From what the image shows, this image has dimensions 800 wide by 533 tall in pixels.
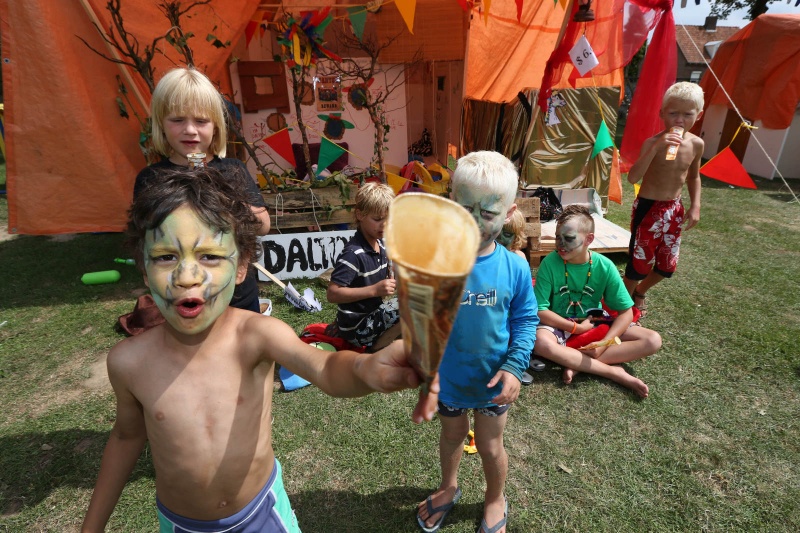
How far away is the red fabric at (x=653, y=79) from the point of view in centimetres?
482

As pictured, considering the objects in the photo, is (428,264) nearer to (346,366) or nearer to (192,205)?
(346,366)

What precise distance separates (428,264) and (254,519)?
117 centimetres

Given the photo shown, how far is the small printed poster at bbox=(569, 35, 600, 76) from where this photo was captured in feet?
16.6

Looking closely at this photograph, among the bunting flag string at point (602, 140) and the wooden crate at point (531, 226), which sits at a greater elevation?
the bunting flag string at point (602, 140)

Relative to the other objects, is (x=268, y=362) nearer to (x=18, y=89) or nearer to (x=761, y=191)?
(x=18, y=89)

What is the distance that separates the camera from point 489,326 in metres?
1.80

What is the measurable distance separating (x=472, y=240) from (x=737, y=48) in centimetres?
1375

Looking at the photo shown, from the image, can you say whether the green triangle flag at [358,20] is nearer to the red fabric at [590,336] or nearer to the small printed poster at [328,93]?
the small printed poster at [328,93]

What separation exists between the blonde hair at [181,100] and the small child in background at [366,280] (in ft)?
3.59

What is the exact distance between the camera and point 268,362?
1.41m

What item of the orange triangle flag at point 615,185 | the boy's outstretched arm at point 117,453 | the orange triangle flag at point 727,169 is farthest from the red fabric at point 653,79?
the boy's outstretched arm at point 117,453

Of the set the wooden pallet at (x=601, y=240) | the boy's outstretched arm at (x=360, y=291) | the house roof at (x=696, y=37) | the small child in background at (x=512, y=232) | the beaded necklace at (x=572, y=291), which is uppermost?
the house roof at (x=696, y=37)

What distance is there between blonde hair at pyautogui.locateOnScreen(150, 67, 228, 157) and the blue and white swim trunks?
1.66 metres

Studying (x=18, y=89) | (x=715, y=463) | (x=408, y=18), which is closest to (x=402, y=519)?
(x=715, y=463)
